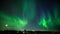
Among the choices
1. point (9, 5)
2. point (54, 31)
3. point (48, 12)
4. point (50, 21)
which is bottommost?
point (54, 31)

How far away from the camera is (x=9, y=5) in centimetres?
296

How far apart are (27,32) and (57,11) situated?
787 mm

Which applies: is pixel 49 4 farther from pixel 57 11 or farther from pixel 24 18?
pixel 24 18

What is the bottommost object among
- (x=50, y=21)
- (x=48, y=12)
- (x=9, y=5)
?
(x=50, y=21)

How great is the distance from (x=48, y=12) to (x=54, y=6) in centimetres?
18

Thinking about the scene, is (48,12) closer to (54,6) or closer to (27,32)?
(54,6)

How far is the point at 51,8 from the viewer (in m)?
2.95

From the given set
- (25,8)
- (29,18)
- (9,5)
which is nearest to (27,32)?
(29,18)

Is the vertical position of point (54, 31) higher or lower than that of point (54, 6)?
lower

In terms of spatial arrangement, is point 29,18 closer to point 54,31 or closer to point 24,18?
point 24,18

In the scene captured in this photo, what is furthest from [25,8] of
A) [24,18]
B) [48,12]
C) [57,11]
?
[57,11]

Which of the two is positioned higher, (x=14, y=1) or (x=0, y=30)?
(x=14, y=1)

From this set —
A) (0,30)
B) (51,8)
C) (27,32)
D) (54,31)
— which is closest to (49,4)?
(51,8)

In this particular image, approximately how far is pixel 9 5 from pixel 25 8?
354 mm
